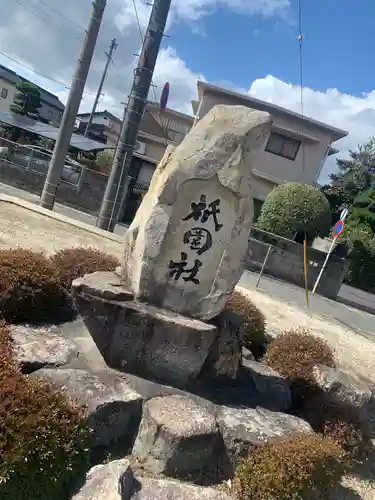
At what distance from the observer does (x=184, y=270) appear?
5441 mm

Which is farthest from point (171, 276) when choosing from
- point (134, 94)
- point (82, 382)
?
point (134, 94)

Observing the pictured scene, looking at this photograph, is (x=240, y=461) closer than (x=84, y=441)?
No

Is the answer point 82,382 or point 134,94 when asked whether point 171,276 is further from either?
point 134,94

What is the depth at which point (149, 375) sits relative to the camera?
202 inches

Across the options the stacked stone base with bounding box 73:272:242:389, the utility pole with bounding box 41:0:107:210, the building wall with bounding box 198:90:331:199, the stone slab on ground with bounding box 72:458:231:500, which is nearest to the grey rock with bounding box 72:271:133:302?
the stacked stone base with bounding box 73:272:242:389

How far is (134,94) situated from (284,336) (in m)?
8.55

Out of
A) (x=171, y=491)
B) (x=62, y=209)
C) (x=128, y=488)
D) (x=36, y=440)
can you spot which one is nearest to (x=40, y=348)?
(x=36, y=440)

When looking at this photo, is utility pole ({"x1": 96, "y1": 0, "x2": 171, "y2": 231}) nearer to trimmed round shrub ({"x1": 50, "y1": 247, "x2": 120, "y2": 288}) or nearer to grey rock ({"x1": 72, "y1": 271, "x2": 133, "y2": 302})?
trimmed round shrub ({"x1": 50, "y1": 247, "x2": 120, "y2": 288})

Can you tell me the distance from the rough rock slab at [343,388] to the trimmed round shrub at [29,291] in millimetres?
3382

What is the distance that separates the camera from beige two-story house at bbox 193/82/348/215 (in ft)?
79.3

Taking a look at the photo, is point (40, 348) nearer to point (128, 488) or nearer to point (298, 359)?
point (128, 488)

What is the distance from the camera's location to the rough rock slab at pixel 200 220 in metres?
5.24

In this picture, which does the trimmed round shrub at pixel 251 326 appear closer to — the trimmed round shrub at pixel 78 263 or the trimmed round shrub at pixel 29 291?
the trimmed round shrub at pixel 78 263

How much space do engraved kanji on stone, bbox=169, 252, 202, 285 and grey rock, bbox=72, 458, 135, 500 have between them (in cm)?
227
